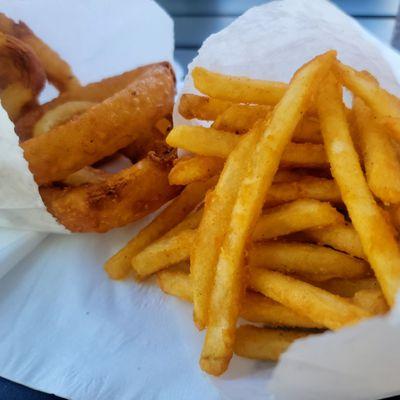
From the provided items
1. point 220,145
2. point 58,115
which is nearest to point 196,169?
point 220,145

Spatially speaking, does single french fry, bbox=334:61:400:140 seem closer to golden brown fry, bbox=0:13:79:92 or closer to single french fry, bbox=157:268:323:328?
single french fry, bbox=157:268:323:328

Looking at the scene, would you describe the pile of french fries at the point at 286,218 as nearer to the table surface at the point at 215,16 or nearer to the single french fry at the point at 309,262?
the single french fry at the point at 309,262

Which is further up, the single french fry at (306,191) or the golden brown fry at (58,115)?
the single french fry at (306,191)

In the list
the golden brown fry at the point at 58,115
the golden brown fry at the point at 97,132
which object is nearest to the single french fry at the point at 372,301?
the golden brown fry at the point at 97,132

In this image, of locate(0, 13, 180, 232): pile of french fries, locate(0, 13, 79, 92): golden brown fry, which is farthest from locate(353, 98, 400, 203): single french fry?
locate(0, 13, 79, 92): golden brown fry

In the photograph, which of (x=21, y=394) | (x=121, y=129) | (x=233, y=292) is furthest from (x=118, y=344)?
(x=121, y=129)

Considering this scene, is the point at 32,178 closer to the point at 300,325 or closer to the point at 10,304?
the point at 10,304
